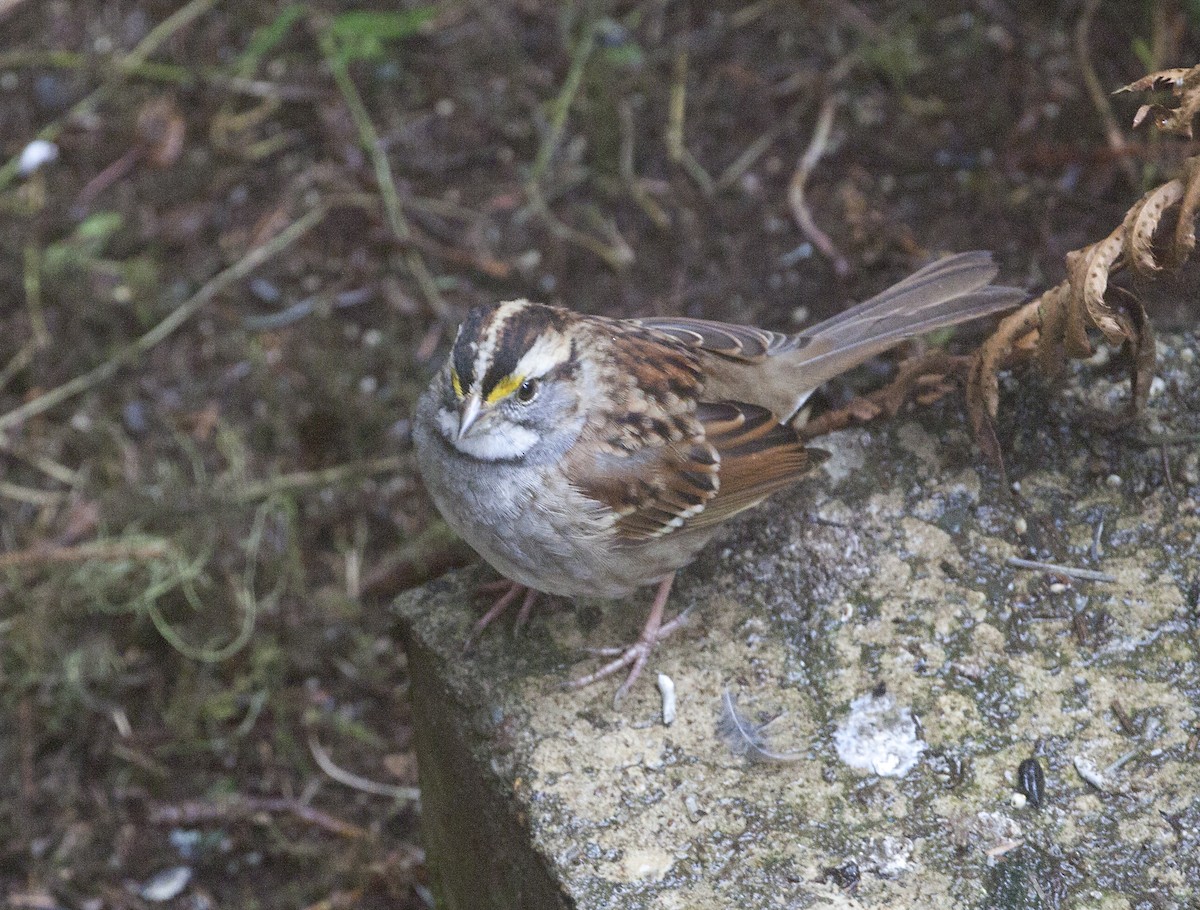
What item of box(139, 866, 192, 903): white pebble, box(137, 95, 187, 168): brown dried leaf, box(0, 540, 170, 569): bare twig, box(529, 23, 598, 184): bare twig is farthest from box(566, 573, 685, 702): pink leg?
box(137, 95, 187, 168): brown dried leaf

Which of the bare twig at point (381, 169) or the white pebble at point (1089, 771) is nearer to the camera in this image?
the white pebble at point (1089, 771)

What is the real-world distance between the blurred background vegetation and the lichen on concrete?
2.59 feet

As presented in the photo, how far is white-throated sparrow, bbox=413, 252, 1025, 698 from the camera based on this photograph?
9.75 feet

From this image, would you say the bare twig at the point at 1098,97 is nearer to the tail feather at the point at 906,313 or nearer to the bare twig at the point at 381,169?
the tail feather at the point at 906,313

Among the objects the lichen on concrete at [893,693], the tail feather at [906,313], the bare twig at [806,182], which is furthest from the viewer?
the bare twig at [806,182]

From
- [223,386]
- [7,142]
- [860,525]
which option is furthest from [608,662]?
[7,142]

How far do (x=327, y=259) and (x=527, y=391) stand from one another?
7.81 ft

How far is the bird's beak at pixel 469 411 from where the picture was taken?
115 inches

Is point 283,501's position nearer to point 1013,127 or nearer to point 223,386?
point 223,386

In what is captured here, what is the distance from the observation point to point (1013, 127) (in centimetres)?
486

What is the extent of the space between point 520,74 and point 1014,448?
2.91 m

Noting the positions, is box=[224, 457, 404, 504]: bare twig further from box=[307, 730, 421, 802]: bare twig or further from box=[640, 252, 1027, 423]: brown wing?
box=[640, 252, 1027, 423]: brown wing

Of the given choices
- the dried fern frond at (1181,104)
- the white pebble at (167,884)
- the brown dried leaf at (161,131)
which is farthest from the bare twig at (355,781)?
the dried fern frond at (1181,104)

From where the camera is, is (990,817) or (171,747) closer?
(990,817)
